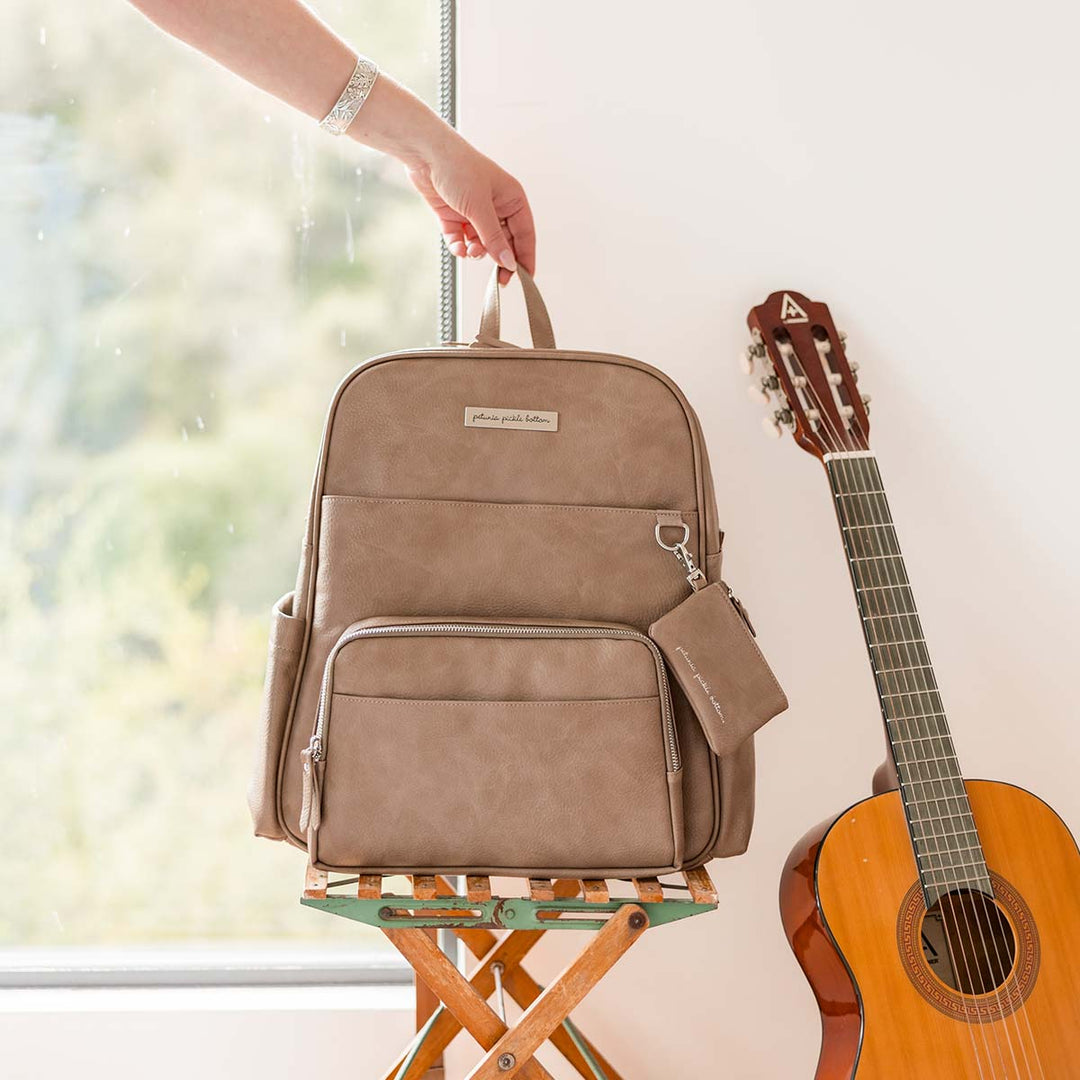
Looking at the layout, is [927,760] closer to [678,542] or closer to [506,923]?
[678,542]

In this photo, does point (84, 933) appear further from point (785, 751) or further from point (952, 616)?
point (952, 616)

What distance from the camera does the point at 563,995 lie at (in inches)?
30.1

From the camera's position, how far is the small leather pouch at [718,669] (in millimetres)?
792

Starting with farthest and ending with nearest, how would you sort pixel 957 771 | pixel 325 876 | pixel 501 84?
1. pixel 501 84
2. pixel 957 771
3. pixel 325 876

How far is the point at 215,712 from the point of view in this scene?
1220 mm

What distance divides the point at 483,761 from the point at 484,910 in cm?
12

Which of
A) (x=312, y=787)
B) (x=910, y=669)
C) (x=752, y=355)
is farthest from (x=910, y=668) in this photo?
(x=312, y=787)

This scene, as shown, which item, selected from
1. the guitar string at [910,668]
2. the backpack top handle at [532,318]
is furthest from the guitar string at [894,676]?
the backpack top handle at [532,318]

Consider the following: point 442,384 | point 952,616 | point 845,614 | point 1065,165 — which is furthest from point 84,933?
point 1065,165

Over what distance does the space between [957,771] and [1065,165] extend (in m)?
0.77

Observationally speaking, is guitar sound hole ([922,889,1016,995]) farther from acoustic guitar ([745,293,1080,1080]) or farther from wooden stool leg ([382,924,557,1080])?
wooden stool leg ([382,924,557,1080])

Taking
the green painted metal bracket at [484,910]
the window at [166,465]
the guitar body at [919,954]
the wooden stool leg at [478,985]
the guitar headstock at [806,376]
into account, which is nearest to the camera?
the green painted metal bracket at [484,910]

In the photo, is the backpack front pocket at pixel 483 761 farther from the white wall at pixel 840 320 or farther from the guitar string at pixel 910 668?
the white wall at pixel 840 320

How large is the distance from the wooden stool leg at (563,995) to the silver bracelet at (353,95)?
0.76 metres
